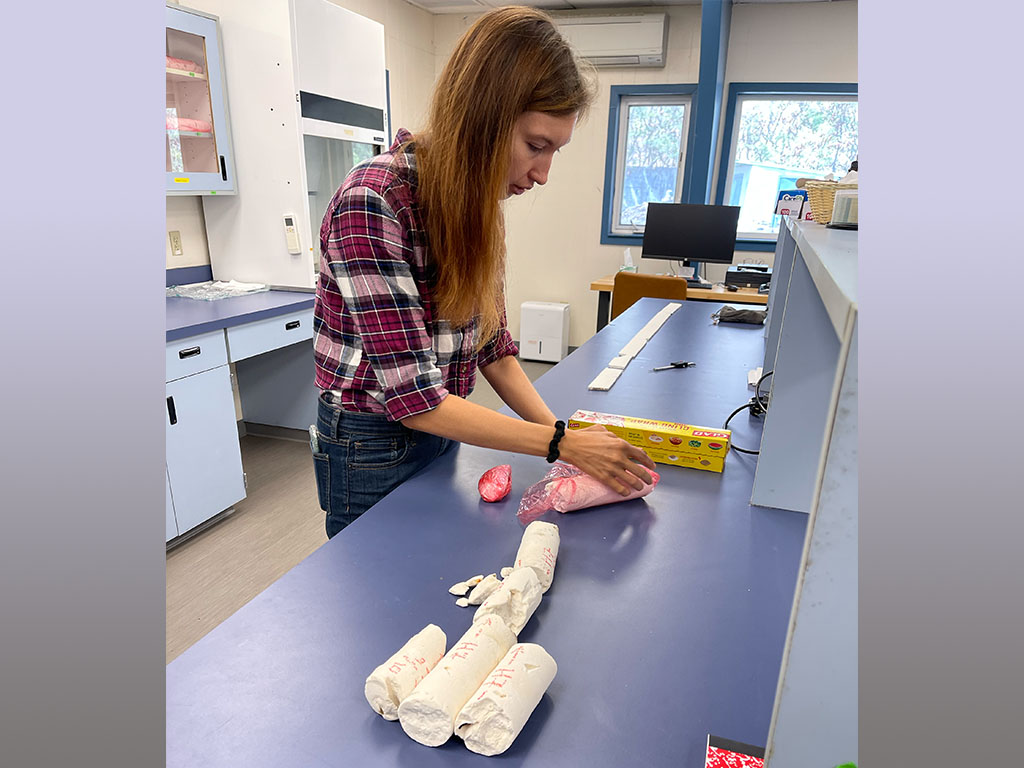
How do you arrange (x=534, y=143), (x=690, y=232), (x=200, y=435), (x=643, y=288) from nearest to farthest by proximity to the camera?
(x=534, y=143) < (x=200, y=435) < (x=643, y=288) < (x=690, y=232)

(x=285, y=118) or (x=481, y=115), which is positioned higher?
(x=285, y=118)

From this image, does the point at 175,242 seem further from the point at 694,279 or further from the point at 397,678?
the point at 694,279

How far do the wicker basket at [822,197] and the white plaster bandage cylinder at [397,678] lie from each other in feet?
3.87

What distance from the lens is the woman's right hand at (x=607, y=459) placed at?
1148 mm

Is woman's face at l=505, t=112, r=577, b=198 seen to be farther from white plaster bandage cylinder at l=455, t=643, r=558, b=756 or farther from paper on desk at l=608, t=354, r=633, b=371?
paper on desk at l=608, t=354, r=633, b=371

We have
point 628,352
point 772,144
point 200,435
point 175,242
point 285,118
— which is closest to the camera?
point 628,352

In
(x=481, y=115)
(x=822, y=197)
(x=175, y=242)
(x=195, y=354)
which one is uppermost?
(x=481, y=115)

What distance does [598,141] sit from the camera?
5.24m

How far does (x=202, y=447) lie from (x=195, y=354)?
38cm

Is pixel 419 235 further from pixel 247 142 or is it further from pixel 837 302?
pixel 247 142

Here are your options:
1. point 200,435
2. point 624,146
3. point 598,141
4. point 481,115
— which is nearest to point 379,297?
point 481,115

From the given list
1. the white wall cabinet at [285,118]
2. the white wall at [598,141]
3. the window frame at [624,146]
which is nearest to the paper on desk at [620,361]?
the white wall cabinet at [285,118]

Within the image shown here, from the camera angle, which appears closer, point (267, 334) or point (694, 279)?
point (267, 334)
